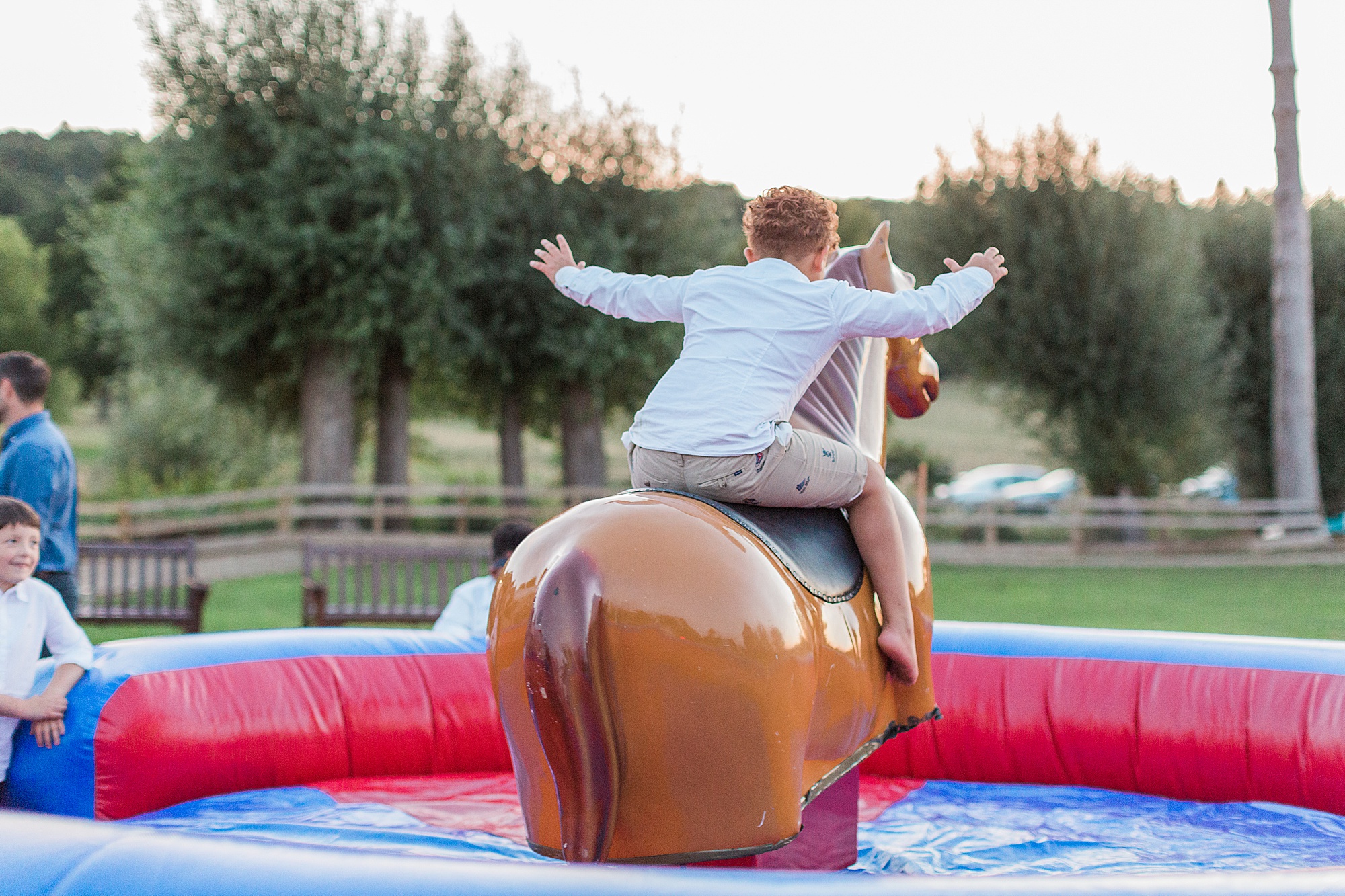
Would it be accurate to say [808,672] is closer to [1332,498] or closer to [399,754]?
[399,754]

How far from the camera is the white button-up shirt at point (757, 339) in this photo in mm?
2977

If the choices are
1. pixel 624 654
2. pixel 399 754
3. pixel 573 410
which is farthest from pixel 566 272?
pixel 573 410

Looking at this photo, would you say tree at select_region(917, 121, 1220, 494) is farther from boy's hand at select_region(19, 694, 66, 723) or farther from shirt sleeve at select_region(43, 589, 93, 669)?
boy's hand at select_region(19, 694, 66, 723)

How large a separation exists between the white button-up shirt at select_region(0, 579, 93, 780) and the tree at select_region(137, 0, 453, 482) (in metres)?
12.4

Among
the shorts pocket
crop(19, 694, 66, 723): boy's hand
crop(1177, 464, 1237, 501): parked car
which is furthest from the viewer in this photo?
crop(1177, 464, 1237, 501): parked car

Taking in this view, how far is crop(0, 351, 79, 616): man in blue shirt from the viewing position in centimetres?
509

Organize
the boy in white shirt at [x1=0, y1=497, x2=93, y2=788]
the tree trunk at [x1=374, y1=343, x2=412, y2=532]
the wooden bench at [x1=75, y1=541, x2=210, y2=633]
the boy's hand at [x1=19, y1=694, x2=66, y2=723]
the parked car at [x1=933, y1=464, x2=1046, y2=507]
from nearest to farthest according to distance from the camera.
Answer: the boy in white shirt at [x1=0, y1=497, x2=93, y2=788]
the boy's hand at [x1=19, y1=694, x2=66, y2=723]
the wooden bench at [x1=75, y1=541, x2=210, y2=633]
the tree trunk at [x1=374, y1=343, x2=412, y2=532]
the parked car at [x1=933, y1=464, x2=1046, y2=507]

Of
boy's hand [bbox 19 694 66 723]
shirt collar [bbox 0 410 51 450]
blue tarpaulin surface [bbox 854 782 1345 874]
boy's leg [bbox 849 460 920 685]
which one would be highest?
shirt collar [bbox 0 410 51 450]

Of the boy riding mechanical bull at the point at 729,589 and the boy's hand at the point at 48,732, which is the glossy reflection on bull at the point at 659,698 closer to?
the boy riding mechanical bull at the point at 729,589

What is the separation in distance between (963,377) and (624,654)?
18905mm

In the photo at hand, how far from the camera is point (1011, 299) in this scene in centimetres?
1834

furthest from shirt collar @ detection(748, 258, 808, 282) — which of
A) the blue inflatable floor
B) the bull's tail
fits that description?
the blue inflatable floor

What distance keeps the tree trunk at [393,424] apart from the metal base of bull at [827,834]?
16019mm

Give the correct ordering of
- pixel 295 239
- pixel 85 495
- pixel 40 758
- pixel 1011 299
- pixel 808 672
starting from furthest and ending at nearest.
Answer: pixel 85 495
pixel 1011 299
pixel 295 239
pixel 40 758
pixel 808 672
